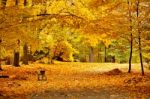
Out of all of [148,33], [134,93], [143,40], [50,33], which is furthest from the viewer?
[50,33]

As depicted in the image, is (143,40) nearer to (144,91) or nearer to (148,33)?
(148,33)

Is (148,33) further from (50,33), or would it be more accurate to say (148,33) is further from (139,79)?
(50,33)

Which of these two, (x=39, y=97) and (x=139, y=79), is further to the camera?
(x=139, y=79)

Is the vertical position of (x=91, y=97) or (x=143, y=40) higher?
(x=143, y=40)

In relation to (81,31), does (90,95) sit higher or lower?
lower

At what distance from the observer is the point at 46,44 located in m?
36.1

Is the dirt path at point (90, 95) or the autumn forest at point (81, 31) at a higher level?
the autumn forest at point (81, 31)

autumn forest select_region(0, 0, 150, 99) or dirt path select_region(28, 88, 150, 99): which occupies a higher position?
autumn forest select_region(0, 0, 150, 99)

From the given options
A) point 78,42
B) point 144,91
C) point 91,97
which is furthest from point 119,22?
point 78,42

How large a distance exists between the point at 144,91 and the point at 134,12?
800 cm

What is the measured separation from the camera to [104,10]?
23.0 meters

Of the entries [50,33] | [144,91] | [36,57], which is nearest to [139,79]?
[144,91]

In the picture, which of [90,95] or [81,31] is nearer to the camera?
[90,95]

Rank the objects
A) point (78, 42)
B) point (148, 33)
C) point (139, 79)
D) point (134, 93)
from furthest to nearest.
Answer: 1. point (78, 42)
2. point (139, 79)
3. point (148, 33)
4. point (134, 93)
